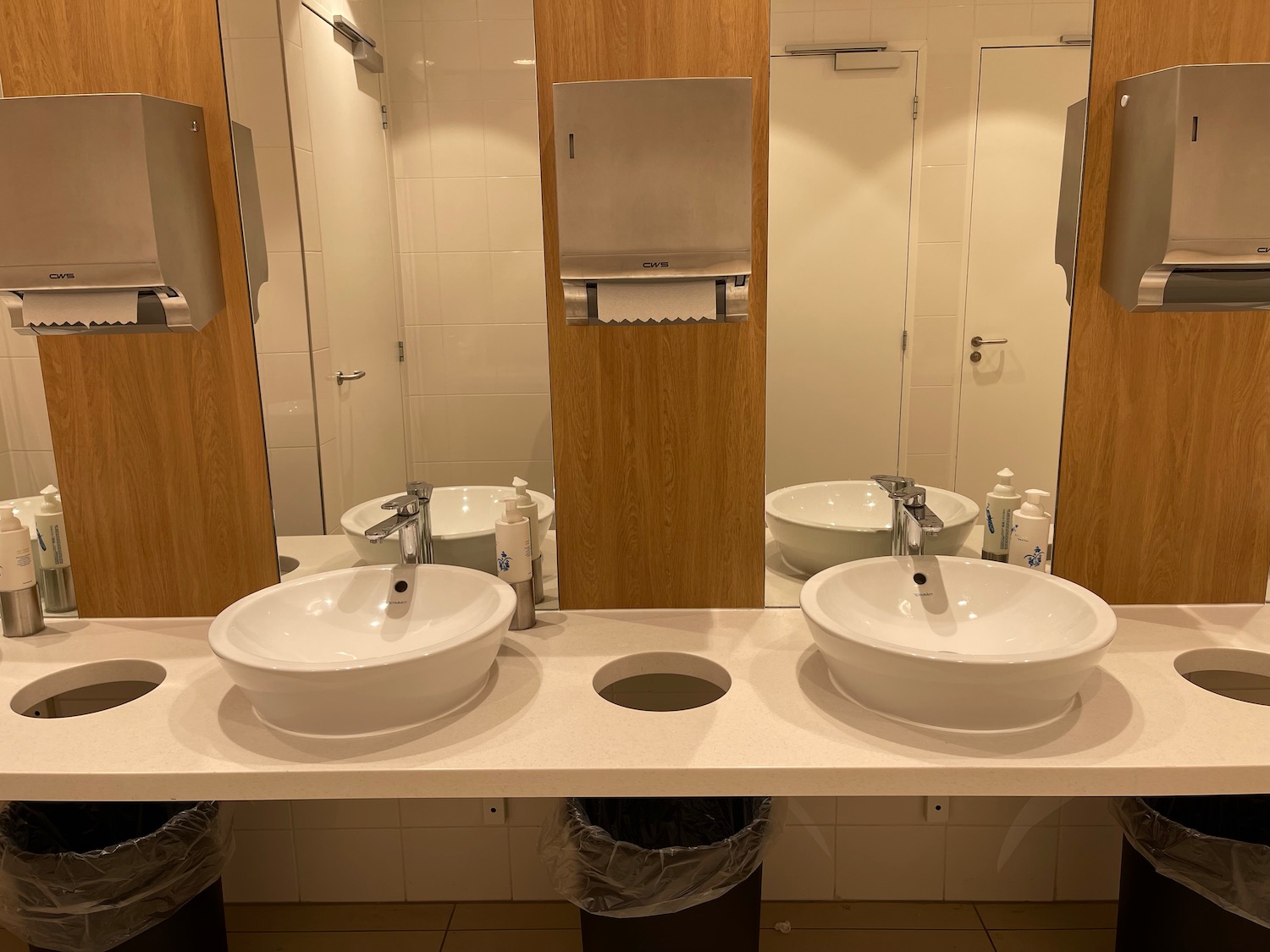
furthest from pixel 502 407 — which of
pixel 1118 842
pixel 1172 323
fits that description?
pixel 1118 842

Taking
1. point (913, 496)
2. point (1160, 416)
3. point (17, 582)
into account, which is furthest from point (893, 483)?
point (17, 582)

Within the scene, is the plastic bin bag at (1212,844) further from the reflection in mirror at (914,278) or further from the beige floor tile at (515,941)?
the beige floor tile at (515,941)

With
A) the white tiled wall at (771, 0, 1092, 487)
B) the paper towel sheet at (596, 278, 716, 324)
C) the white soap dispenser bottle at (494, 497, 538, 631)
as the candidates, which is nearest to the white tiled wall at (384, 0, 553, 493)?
the white soap dispenser bottle at (494, 497, 538, 631)

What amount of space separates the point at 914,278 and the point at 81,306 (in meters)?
1.48

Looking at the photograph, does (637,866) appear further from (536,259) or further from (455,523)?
(536,259)

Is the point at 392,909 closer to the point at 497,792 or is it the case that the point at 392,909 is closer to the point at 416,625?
the point at 416,625

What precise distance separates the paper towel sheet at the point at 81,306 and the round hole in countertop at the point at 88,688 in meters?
0.61

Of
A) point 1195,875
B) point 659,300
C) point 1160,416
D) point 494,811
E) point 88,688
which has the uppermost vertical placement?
point 659,300

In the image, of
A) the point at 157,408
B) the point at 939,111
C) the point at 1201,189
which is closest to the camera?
the point at 1201,189

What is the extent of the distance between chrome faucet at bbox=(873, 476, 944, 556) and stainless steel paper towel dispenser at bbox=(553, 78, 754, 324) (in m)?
0.50

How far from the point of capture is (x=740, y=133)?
1.48 m

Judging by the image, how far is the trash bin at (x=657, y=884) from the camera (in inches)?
60.4

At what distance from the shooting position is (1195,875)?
1.55 meters

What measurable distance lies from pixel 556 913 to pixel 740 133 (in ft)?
5.40
